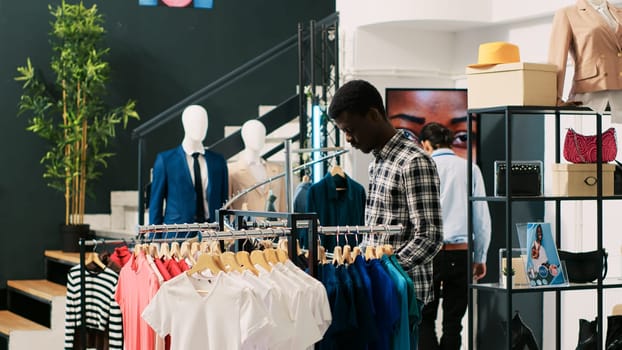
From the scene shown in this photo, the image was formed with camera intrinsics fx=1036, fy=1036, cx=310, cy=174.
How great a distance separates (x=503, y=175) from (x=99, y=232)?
16.9ft

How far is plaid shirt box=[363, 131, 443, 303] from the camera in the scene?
3.94 meters

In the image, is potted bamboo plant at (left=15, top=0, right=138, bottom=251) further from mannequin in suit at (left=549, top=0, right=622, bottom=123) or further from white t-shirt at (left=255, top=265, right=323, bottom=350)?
white t-shirt at (left=255, top=265, right=323, bottom=350)

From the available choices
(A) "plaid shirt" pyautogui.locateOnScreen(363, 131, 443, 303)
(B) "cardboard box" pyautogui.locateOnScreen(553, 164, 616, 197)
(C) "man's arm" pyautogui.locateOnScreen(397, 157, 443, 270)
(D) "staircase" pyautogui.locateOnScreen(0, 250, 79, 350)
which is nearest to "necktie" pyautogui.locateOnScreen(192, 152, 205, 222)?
(D) "staircase" pyautogui.locateOnScreen(0, 250, 79, 350)

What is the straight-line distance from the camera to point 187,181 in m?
7.01

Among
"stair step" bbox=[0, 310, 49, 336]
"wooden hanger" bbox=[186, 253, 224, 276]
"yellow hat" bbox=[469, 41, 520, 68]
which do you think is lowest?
"stair step" bbox=[0, 310, 49, 336]

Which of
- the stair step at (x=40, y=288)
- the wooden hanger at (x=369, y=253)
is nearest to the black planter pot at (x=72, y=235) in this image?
the stair step at (x=40, y=288)

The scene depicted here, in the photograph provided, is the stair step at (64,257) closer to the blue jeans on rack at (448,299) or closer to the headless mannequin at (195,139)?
the headless mannequin at (195,139)

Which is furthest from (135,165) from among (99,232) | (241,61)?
(241,61)

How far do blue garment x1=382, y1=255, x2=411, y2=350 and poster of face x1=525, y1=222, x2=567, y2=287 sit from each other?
143 cm

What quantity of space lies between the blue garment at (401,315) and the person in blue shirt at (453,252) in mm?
2621

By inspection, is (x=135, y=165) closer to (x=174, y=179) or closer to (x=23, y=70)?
(x=23, y=70)

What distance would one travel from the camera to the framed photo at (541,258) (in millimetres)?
5000

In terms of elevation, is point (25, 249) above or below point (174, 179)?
below

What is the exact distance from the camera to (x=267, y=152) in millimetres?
8727
